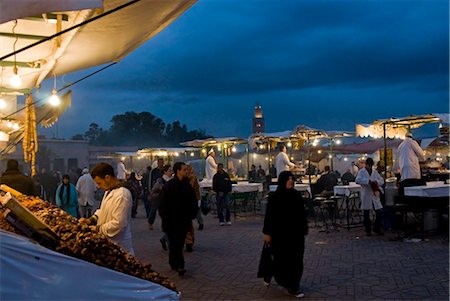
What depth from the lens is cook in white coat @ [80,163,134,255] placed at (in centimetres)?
471

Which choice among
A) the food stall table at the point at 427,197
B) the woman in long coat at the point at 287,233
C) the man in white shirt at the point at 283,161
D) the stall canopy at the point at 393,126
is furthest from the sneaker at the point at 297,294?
the man in white shirt at the point at 283,161

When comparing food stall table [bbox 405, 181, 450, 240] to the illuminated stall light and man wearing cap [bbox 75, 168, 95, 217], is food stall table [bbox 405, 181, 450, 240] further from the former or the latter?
the illuminated stall light

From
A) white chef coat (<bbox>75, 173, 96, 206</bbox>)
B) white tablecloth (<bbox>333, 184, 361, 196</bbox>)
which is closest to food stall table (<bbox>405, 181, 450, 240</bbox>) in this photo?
white tablecloth (<bbox>333, 184, 361, 196</bbox>)

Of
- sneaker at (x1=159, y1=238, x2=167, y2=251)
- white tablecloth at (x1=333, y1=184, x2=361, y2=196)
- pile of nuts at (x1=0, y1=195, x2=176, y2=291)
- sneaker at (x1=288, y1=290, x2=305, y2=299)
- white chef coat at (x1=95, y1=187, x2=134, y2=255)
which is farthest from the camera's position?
white tablecloth at (x1=333, y1=184, x2=361, y2=196)

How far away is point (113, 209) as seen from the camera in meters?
4.75

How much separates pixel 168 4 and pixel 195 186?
6.30 meters

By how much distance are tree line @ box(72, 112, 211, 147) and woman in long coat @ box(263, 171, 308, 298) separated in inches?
3039

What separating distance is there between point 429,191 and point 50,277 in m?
9.30

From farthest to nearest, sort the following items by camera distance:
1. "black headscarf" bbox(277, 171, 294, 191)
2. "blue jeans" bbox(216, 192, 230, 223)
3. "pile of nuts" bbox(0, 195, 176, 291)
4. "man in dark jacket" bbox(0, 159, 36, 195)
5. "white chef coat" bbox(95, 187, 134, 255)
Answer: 1. "blue jeans" bbox(216, 192, 230, 223)
2. "man in dark jacket" bbox(0, 159, 36, 195)
3. "black headscarf" bbox(277, 171, 294, 191)
4. "white chef coat" bbox(95, 187, 134, 255)
5. "pile of nuts" bbox(0, 195, 176, 291)

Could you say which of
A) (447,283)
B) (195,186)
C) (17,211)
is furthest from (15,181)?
(447,283)

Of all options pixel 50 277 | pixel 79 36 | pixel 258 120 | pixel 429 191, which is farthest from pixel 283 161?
pixel 258 120

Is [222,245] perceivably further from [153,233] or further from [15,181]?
[15,181]

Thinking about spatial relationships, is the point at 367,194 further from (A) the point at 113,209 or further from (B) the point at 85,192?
A: (A) the point at 113,209

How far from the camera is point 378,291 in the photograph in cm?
661
